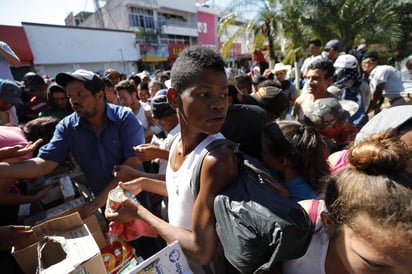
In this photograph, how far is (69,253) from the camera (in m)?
1.17

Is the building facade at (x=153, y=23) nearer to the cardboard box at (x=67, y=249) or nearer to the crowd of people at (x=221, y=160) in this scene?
the crowd of people at (x=221, y=160)

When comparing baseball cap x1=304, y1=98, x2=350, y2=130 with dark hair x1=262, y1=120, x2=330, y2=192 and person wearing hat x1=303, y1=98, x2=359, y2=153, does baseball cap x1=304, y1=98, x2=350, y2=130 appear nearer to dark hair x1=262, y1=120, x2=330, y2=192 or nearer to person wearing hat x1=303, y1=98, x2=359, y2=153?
person wearing hat x1=303, y1=98, x2=359, y2=153

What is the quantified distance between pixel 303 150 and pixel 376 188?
2.13ft

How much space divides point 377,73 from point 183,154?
171 inches

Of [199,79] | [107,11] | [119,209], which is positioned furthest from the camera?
[107,11]

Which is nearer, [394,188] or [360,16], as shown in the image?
[394,188]

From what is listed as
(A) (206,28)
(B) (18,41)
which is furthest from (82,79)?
(A) (206,28)

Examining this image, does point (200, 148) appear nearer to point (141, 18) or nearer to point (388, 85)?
point (388, 85)

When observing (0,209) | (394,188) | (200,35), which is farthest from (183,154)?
(200,35)

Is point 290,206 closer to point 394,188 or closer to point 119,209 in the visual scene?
point 394,188

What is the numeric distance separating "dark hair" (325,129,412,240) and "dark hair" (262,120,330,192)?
0.47 m

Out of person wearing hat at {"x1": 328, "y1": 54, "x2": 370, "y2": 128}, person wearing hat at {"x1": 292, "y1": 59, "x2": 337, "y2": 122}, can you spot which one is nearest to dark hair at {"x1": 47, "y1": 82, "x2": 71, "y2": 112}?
person wearing hat at {"x1": 292, "y1": 59, "x2": 337, "y2": 122}

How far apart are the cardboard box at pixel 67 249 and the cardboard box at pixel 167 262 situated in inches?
8.4

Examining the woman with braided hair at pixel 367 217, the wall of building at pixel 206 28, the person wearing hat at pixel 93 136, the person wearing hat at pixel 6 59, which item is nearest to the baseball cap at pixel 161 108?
the person wearing hat at pixel 93 136
